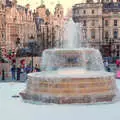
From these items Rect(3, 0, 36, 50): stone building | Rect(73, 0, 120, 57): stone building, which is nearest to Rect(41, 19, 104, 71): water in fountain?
Rect(3, 0, 36, 50): stone building

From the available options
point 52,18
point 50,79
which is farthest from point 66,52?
point 52,18

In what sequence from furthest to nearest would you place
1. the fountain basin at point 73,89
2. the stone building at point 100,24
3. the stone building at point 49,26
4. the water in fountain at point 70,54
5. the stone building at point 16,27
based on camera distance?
the stone building at point 100,24
the stone building at point 49,26
the stone building at point 16,27
the water in fountain at point 70,54
the fountain basin at point 73,89

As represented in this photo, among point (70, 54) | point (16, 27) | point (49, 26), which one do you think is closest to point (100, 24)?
point (49, 26)

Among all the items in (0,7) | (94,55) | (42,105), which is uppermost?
(0,7)

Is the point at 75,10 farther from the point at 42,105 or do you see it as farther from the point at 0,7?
the point at 42,105

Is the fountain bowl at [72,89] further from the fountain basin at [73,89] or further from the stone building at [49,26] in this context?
the stone building at [49,26]

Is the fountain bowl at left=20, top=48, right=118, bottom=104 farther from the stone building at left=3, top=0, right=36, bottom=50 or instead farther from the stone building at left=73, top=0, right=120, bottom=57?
the stone building at left=73, top=0, right=120, bottom=57

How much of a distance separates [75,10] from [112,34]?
9468mm

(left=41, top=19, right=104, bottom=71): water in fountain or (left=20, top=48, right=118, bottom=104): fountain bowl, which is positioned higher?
(left=41, top=19, right=104, bottom=71): water in fountain

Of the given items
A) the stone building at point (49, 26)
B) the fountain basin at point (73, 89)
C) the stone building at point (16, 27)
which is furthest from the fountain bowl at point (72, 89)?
the stone building at point (49, 26)

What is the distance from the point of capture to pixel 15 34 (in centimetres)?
7412

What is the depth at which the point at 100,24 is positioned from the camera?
9388 cm

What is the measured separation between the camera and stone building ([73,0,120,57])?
92062mm

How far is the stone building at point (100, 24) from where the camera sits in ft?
302
